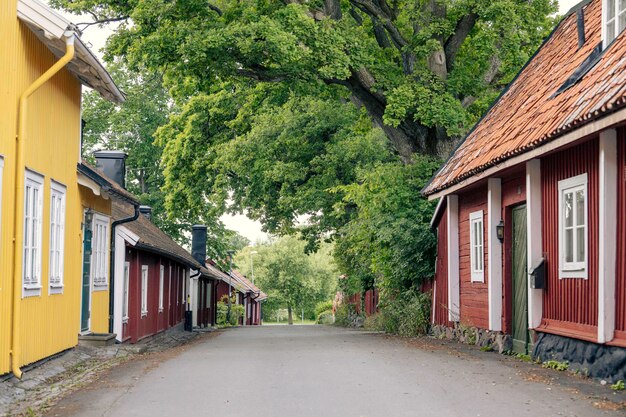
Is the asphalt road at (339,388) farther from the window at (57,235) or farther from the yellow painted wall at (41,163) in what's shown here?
the window at (57,235)

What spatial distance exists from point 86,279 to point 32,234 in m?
5.22

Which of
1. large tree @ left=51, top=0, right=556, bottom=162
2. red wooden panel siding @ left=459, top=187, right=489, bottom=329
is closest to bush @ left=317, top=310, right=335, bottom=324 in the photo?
large tree @ left=51, top=0, right=556, bottom=162

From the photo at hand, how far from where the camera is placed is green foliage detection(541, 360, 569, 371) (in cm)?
1335

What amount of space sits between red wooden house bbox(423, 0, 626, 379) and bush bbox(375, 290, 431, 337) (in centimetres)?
274

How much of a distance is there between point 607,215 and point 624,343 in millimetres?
1621

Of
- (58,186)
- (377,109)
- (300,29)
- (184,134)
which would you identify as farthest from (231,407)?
(184,134)

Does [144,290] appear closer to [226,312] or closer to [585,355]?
[585,355]

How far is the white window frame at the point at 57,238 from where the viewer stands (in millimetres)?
15375

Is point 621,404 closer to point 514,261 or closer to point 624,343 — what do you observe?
point 624,343

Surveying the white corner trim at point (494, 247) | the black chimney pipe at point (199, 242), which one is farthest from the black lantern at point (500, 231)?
the black chimney pipe at point (199, 242)

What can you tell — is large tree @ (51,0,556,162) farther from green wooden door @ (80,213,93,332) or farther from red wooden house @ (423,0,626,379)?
green wooden door @ (80,213,93,332)

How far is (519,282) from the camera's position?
16.6 m

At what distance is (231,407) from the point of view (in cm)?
1019

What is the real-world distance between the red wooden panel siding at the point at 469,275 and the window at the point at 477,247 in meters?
0.12
